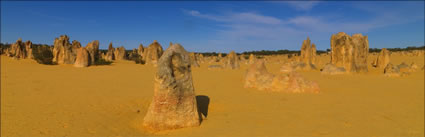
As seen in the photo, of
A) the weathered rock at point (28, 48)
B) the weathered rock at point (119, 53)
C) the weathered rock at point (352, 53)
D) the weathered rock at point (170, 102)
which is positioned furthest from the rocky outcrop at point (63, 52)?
the weathered rock at point (352, 53)

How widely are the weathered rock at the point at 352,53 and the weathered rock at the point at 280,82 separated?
12.4 metres

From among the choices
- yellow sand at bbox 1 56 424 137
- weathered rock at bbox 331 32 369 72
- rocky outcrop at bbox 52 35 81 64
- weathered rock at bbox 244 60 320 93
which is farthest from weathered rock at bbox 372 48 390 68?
rocky outcrop at bbox 52 35 81 64

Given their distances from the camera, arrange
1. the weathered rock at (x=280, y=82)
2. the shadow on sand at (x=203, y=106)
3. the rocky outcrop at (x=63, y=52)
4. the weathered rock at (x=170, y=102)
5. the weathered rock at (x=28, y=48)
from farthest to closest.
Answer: the weathered rock at (x=28, y=48)
the rocky outcrop at (x=63, y=52)
the weathered rock at (x=280, y=82)
the shadow on sand at (x=203, y=106)
the weathered rock at (x=170, y=102)

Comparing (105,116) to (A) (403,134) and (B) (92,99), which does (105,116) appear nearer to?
(B) (92,99)

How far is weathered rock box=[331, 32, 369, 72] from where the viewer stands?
19266 mm

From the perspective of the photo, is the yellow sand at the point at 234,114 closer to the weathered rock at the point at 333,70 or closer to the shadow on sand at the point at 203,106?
the shadow on sand at the point at 203,106

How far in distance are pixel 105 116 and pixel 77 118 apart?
632 mm

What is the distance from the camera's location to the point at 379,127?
496 cm

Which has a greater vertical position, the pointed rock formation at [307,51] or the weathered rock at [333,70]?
the pointed rock formation at [307,51]

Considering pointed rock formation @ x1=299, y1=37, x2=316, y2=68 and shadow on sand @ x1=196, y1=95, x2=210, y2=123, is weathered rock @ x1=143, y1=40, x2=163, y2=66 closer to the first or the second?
pointed rock formation @ x1=299, y1=37, x2=316, y2=68

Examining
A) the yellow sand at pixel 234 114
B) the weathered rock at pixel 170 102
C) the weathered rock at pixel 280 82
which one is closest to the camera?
the yellow sand at pixel 234 114

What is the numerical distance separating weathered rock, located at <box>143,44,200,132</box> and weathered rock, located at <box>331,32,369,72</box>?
18.1m

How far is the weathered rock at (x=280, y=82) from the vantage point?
9125 mm

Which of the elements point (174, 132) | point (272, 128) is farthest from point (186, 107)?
point (272, 128)
